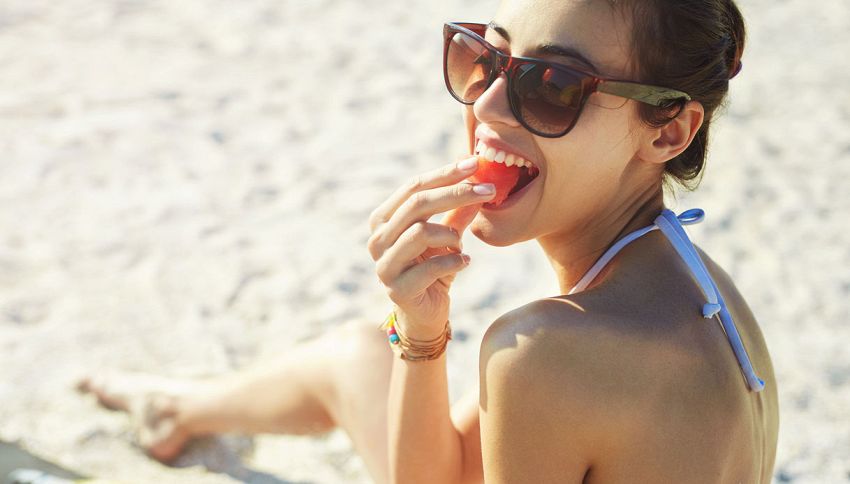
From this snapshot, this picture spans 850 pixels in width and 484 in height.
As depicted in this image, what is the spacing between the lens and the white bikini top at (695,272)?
2.02 meters

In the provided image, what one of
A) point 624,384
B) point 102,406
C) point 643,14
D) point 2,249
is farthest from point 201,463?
point 643,14

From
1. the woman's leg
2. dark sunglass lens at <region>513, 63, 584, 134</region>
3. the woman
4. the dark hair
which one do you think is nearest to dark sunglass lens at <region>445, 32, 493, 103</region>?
the woman

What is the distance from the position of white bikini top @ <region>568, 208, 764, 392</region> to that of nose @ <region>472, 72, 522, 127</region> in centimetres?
37

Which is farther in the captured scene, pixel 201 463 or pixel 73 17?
pixel 73 17

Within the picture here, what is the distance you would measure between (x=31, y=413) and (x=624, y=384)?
8.16 ft

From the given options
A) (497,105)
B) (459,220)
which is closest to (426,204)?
(459,220)

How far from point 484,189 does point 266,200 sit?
311cm

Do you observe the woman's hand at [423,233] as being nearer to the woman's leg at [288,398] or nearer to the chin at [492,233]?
the chin at [492,233]

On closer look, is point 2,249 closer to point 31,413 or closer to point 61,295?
point 61,295

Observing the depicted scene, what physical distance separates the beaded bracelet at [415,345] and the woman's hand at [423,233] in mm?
97

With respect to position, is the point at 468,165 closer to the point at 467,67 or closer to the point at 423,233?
the point at 423,233

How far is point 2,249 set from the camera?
4.42 m

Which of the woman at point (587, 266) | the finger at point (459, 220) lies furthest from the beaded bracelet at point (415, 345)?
the finger at point (459, 220)

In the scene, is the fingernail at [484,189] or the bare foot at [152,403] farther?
the bare foot at [152,403]
